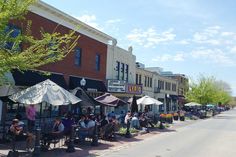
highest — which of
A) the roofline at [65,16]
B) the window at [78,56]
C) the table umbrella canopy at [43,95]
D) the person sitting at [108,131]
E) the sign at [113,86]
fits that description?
the roofline at [65,16]

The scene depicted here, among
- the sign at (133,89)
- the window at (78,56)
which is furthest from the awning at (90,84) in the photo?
the sign at (133,89)

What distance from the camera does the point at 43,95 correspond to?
1373 centimetres

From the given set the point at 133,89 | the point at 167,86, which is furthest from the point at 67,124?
the point at 167,86

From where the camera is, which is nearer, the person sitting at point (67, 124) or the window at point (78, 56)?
the person sitting at point (67, 124)

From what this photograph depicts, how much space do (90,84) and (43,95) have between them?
638 inches

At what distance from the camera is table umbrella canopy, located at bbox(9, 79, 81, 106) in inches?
533

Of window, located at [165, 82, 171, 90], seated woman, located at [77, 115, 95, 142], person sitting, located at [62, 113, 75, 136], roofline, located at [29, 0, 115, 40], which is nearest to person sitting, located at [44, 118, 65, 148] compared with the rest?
person sitting, located at [62, 113, 75, 136]

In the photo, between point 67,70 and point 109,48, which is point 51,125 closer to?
point 67,70

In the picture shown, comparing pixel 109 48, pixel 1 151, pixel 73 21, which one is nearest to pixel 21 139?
pixel 1 151

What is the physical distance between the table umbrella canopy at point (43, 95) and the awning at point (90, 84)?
40.6ft

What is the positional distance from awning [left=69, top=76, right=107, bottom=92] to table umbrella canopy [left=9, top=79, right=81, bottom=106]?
12.4 m

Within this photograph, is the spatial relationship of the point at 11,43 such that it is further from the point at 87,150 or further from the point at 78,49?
the point at 78,49

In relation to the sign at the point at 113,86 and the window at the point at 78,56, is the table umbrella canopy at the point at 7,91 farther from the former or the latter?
the sign at the point at 113,86

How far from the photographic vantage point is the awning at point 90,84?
27127 mm
